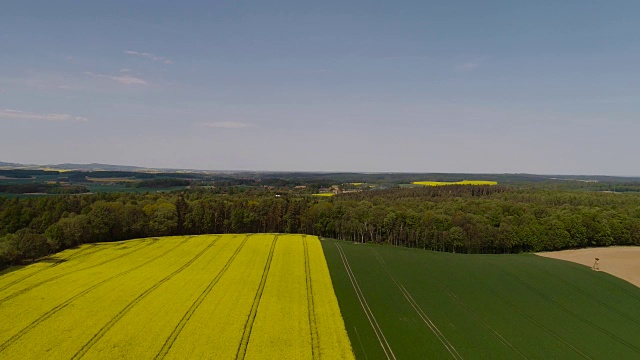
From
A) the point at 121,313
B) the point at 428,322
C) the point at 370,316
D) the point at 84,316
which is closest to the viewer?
the point at 84,316

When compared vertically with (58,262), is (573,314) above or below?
below

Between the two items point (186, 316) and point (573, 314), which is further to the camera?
point (573, 314)

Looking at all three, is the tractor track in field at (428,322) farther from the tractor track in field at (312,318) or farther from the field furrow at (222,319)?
the field furrow at (222,319)

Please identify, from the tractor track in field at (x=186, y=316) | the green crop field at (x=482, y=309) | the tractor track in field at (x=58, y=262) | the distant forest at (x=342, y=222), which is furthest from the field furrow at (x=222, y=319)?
the distant forest at (x=342, y=222)

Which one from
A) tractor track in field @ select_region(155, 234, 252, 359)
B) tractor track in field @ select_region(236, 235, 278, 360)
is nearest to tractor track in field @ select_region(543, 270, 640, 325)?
tractor track in field @ select_region(236, 235, 278, 360)

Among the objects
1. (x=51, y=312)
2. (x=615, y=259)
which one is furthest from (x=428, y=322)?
(x=615, y=259)

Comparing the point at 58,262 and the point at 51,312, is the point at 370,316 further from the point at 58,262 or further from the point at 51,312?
the point at 58,262
